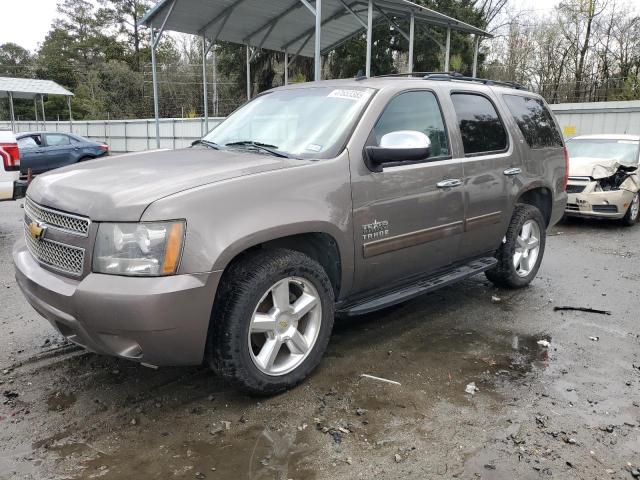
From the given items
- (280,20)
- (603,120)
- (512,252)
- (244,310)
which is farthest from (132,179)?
(603,120)

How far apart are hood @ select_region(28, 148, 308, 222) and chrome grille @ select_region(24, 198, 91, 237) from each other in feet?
0.12

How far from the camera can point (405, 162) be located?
145 inches

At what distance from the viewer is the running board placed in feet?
11.6

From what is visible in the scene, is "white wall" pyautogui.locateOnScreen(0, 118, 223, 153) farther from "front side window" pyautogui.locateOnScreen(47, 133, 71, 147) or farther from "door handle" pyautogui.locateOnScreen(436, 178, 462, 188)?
"door handle" pyautogui.locateOnScreen(436, 178, 462, 188)

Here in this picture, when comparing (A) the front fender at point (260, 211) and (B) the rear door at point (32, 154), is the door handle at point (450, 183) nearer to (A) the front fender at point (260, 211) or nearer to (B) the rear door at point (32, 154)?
(A) the front fender at point (260, 211)

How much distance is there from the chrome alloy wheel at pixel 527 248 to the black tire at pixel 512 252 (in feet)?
0.14

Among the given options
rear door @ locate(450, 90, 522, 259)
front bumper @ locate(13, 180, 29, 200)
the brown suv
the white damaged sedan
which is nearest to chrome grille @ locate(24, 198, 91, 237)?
the brown suv

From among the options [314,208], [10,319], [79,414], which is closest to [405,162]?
[314,208]

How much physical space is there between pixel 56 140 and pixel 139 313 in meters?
15.4

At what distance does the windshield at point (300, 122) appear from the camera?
3463 mm

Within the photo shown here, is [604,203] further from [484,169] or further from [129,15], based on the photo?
[129,15]

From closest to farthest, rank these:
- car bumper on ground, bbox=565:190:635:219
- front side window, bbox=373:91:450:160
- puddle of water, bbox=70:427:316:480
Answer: puddle of water, bbox=70:427:316:480, front side window, bbox=373:91:450:160, car bumper on ground, bbox=565:190:635:219

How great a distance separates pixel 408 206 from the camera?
3.66 m

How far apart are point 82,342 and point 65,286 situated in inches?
13.0
